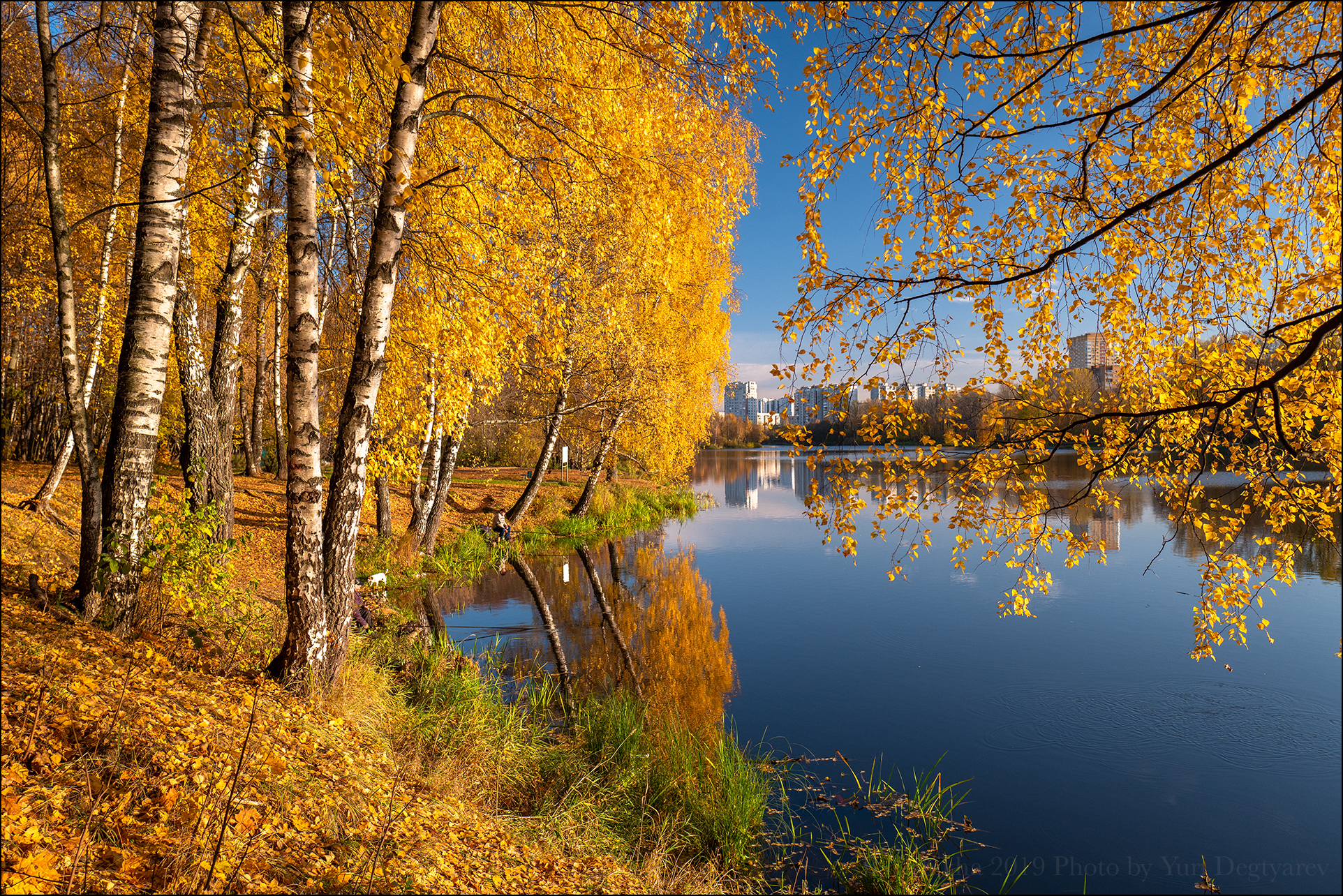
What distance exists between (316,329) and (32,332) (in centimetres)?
1379

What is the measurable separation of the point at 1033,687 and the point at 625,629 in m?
5.05

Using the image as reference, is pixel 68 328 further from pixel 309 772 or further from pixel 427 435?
pixel 309 772

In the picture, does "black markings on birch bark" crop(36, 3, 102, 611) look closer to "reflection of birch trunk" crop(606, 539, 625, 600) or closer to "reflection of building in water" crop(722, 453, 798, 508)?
"reflection of birch trunk" crop(606, 539, 625, 600)

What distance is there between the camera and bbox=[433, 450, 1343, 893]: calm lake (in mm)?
4543

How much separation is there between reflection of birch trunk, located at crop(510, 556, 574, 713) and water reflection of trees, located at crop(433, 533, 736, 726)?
2 cm

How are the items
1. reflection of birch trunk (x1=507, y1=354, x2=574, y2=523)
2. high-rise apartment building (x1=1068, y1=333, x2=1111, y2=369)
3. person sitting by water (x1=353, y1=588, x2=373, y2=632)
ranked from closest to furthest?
high-rise apartment building (x1=1068, y1=333, x2=1111, y2=369)
person sitting by water (x1=353, y1=588, x2=373, y2=632)
reflection of birch trunk (x1=507, y1=354, x2=574, y2=523)

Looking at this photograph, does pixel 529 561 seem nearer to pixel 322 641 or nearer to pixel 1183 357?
pixel 322 641

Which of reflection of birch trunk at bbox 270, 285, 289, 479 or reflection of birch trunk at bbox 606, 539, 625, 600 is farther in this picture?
reflection of birch trunk at bbox 270, 285, 289, 479

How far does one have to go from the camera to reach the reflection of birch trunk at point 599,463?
13734 mm

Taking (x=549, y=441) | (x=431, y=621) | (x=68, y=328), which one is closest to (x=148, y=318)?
(x=68, y=328)

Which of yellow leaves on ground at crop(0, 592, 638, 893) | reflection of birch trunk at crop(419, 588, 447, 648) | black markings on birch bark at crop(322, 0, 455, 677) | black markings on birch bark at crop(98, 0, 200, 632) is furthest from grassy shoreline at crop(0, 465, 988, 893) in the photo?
black markings on birch bark at crop(322, 0, 455, 677)

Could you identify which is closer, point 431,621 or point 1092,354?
point 1092,354

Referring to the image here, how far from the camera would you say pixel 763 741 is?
18.8 ft

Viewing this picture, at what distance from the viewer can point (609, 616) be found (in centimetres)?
912
